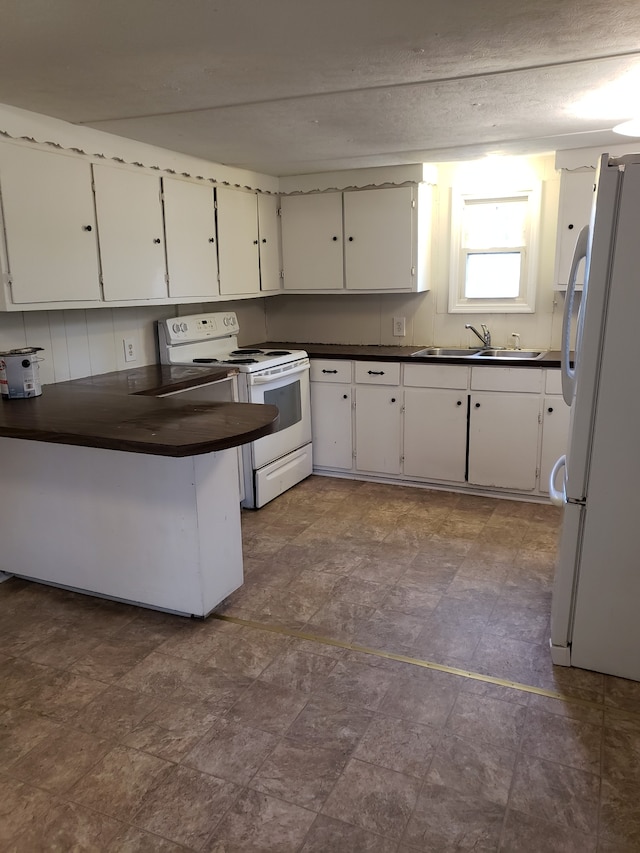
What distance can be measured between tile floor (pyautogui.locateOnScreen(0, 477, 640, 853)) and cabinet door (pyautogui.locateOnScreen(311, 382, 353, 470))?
1406mm

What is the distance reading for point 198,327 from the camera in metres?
4.21

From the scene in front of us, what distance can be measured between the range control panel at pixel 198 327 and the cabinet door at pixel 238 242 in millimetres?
240

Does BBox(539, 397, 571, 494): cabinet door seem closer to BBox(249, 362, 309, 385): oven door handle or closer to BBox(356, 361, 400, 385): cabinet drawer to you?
BBox(356, 361, 400, 385): cabinet drawer

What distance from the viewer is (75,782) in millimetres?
1828

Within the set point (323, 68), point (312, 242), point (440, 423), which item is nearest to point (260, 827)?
point (323, 68)

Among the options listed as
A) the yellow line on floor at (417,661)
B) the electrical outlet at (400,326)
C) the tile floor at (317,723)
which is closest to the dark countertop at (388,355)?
the electrical outlet at (400,326)

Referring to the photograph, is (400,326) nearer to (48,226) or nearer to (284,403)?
(284,403)

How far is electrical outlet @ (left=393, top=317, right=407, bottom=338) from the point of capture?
15.6 ft

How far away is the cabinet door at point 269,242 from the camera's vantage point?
14.9 ft

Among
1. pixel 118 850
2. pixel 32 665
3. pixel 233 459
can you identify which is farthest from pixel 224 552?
pixel 118 850

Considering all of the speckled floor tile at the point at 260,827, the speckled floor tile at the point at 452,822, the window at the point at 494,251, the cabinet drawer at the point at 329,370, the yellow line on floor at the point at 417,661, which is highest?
the window at the point at 494,251

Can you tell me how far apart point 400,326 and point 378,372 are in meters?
0.66

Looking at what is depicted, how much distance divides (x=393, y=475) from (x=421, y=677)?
7.22 feet

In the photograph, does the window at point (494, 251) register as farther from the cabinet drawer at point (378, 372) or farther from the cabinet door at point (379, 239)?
the cabinet drawer at point (378, 372)
